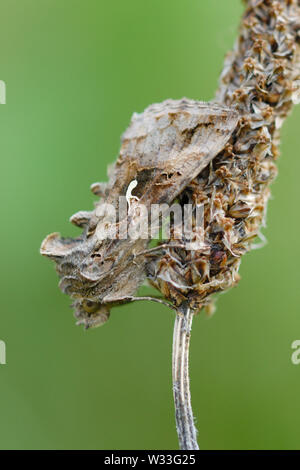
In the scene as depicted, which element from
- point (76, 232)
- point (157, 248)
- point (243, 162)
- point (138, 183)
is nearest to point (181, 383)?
point (157, 248)

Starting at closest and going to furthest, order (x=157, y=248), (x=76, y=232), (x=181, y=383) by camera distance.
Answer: (x=181, y=383)
(x=157, y=248)
(x=76, y=232)

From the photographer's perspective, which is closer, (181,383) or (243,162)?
(181,383)

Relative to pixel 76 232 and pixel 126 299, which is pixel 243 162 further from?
pixel 76 232

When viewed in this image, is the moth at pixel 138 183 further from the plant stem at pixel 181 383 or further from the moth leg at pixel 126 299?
the plant stem at pixel 181 383

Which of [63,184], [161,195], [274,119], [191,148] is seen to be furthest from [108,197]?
[63,184]

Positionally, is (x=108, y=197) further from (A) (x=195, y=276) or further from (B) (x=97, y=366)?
(B) (x=97, y=366)

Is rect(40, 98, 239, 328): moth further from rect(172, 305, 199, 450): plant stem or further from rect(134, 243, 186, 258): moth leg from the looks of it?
rect(172, 305, 199, 450): plant stem

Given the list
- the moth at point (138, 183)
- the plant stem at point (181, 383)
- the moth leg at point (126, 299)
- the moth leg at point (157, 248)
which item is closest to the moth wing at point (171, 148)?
the moth at point (138, 183)

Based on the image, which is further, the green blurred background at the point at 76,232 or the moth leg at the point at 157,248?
the green blurred background at the point at 76,232
